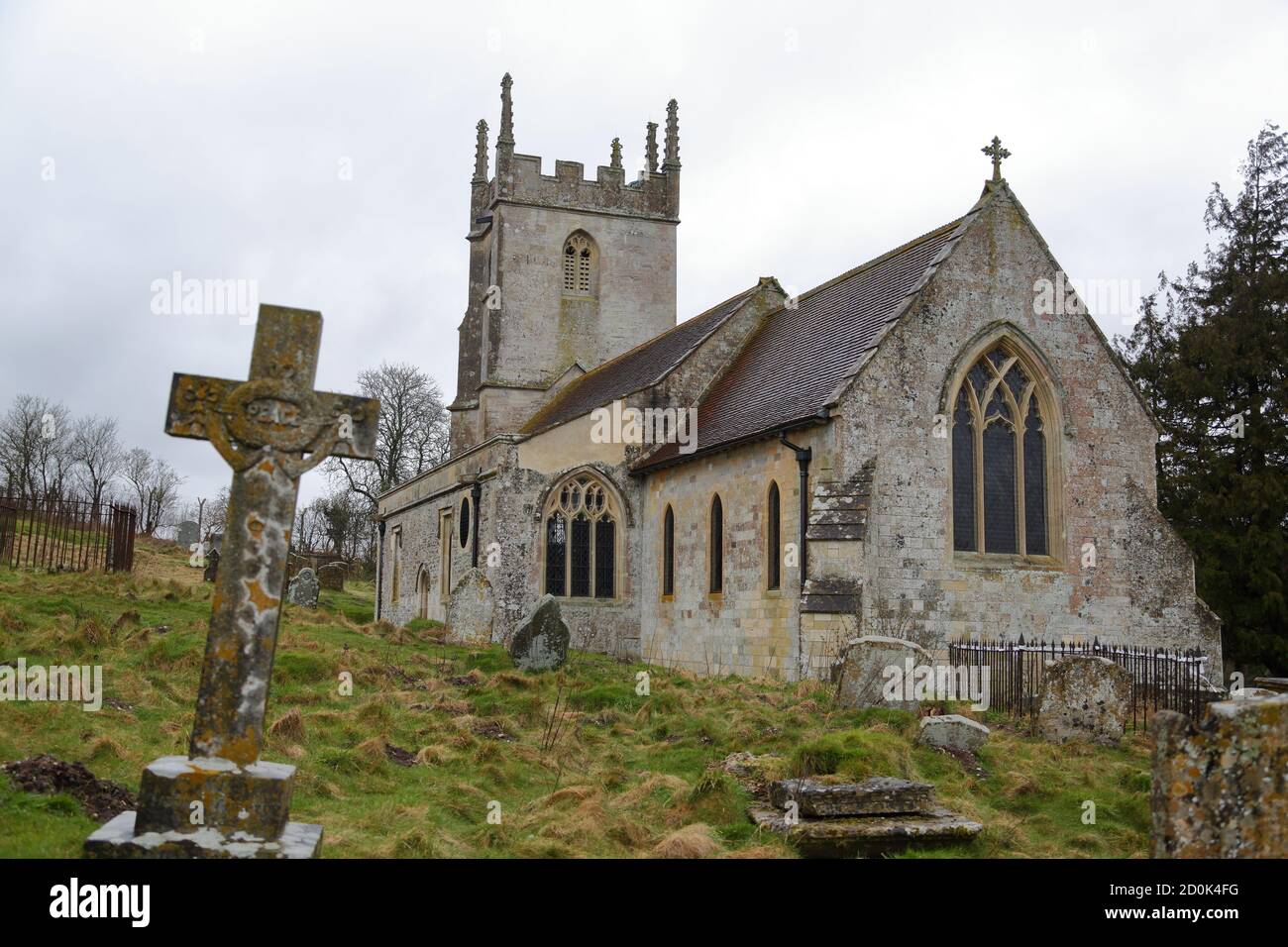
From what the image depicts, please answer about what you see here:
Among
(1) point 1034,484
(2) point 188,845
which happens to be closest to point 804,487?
(1) point 1034,484

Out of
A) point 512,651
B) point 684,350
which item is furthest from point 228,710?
point 684,350

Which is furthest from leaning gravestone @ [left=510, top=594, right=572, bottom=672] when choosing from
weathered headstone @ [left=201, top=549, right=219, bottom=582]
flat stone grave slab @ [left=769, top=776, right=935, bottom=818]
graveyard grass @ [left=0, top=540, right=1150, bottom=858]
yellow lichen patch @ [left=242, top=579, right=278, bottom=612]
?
weathered headstone @ [left=201, top=549, right=219, bottom=582]

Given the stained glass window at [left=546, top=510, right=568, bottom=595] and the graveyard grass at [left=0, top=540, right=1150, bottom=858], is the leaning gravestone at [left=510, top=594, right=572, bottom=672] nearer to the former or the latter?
the graveyard grass at [left=0, top=540, right=1150, bottom=858]

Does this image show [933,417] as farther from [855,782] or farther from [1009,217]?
[855,782]

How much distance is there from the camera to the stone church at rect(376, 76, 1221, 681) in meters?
18.2

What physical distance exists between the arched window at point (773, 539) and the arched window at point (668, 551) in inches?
164

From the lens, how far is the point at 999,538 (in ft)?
62.7

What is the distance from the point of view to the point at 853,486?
707 inches

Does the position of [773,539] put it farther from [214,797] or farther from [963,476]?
[214,797]

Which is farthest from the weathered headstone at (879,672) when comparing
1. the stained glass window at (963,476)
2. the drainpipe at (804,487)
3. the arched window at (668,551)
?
the arched window at (668,551)

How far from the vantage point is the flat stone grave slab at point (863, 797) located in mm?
8953

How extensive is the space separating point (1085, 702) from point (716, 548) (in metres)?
9.88

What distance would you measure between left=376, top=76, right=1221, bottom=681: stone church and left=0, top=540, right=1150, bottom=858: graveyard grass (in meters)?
3.08

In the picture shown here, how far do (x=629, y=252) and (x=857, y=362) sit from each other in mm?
18793
